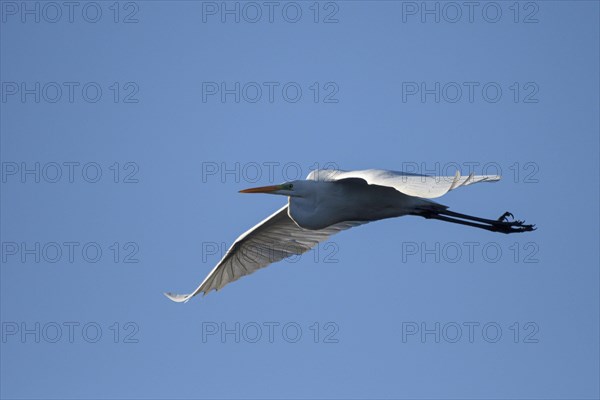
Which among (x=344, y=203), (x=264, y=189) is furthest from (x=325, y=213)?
(x=264, y=189)

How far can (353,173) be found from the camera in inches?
461

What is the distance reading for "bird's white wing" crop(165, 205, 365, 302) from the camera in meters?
14.5

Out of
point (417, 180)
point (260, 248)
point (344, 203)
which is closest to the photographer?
point (417, 180)

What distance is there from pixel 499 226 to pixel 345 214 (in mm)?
2221

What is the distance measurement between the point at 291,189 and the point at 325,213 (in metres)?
0.51

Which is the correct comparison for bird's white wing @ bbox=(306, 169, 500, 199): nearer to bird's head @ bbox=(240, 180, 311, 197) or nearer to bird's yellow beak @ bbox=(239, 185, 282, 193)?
bird's head @ bbox=(240, 180, 311, 197)

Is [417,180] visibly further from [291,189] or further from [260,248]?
[260,248]

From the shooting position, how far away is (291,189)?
A: 12773 mm

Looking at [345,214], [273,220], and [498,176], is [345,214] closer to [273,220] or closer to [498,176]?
[273,220]

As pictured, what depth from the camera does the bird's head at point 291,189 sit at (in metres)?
12.7

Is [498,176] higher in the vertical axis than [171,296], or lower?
higher

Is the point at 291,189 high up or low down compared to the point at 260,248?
up

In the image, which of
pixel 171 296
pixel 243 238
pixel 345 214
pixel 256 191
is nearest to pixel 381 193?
pixel 345 214

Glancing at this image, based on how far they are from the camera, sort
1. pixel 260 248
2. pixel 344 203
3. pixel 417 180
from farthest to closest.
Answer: pixel 260 248, pixel 344 203, pixel 417 180
